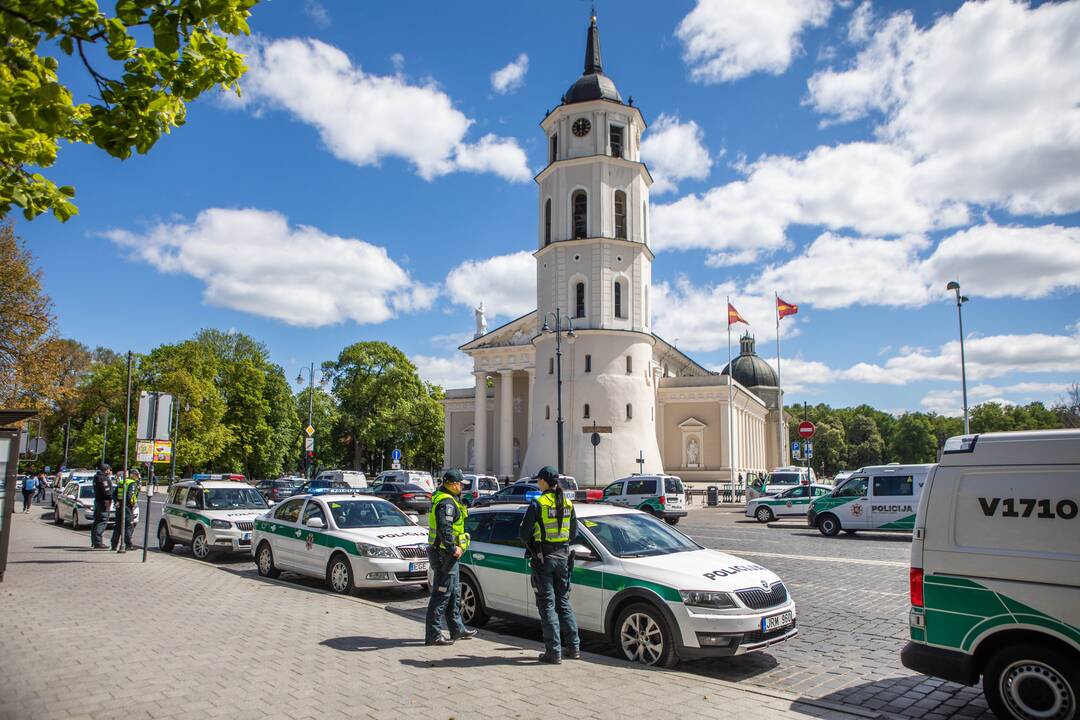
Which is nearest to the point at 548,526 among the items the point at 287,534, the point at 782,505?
the point at 287,534

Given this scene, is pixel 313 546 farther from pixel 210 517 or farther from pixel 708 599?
pixel 708 599

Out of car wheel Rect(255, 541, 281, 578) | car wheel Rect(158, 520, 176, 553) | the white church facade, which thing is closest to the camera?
car wheel Rect(255, 541, 281, 578)

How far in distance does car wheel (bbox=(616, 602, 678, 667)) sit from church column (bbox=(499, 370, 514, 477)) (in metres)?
49.7

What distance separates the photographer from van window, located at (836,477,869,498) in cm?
2231

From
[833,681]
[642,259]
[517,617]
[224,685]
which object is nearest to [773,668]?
[833,681]

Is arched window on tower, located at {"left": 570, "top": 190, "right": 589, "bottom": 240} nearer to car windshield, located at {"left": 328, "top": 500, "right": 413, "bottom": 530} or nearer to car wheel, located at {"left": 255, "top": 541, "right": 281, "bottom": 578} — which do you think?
car windshield, located at {"left": 328, "top": 500, "right": 413, "bottom": 530}

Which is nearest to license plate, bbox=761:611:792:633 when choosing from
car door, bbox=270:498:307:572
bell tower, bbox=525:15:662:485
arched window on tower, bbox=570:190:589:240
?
car door, bbox=270:498:307:572

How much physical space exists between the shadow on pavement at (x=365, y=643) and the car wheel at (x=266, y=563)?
6350 mm

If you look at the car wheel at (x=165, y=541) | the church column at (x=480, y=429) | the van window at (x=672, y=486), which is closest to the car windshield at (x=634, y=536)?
the car wheel at (x=165, y=541)

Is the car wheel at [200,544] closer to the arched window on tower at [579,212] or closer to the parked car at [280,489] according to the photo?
the parked car at [280,489]

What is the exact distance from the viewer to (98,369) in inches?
2435

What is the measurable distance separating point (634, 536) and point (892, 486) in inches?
629

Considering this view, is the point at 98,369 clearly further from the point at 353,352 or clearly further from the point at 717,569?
the point at 717,569

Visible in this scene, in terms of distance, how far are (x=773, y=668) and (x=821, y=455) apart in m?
142
